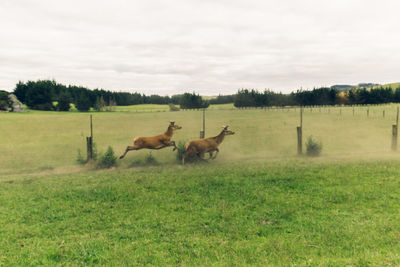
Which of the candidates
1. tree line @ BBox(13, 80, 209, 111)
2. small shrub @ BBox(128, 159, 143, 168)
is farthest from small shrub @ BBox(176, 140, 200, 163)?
tree line @ BBox(13, 80, 209, 111)

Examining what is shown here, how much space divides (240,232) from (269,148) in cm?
1520

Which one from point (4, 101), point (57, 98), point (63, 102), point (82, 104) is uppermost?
point (57, 98)

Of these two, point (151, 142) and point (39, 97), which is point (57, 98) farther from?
point (151, 142)

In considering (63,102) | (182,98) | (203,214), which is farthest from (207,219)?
(63,102)

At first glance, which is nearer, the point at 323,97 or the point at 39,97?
the point at 39,97

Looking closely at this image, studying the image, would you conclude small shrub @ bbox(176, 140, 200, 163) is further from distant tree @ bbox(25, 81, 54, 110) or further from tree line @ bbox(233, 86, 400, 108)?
tree line @ bbox(233, 86, 400, 108)

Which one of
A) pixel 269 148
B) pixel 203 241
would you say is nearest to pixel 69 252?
pixel 203 241

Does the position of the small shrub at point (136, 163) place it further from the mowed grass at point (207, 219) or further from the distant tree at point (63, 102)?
the distant tree at point (63, 102)

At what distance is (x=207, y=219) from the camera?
7480mm

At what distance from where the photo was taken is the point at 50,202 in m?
9.05

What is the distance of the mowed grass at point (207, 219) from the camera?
5.62 meters

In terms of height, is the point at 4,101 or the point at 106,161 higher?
the point at 4,101

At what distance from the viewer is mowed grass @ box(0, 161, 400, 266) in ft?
18.4

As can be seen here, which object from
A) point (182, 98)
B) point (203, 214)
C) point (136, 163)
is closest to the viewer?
point (203, 214)
